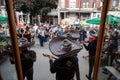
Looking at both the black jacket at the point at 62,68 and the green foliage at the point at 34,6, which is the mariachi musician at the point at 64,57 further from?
the green foliage at the point at 34,6

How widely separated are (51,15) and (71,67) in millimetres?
378

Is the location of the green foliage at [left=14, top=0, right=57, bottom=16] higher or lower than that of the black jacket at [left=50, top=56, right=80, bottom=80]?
higher

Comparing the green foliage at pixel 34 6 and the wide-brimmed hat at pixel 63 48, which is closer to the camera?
the green foliage at pixel 34 6

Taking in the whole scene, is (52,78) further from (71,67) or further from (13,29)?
(13,29)

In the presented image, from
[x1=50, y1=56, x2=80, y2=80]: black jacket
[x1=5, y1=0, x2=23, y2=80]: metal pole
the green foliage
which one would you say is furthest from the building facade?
[x1=5, y1=0, x2=23, y2=80]: metal pole

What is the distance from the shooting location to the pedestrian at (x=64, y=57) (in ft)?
3.03

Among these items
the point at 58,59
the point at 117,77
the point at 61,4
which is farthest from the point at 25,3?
the point at 117,77

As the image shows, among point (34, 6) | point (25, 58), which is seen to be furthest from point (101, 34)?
point (25, 58)

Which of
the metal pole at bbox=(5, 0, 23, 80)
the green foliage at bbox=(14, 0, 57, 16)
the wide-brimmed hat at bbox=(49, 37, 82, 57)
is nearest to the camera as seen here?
the metal pole at bbox=(5, 0, 23, 80)

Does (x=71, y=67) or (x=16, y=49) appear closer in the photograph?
(x=16, y=49)

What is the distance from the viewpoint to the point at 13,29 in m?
0.54

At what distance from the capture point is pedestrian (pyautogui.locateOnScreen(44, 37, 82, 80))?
0.92 metres

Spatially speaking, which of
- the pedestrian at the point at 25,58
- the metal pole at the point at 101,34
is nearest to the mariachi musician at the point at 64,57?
the pedestrian at the point at 25,58

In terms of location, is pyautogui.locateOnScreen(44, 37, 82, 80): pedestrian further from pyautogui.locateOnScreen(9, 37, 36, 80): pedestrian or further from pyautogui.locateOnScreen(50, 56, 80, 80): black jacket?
pyautogui.locateOnScreen(9, 37, 36, 80): pedestrian
